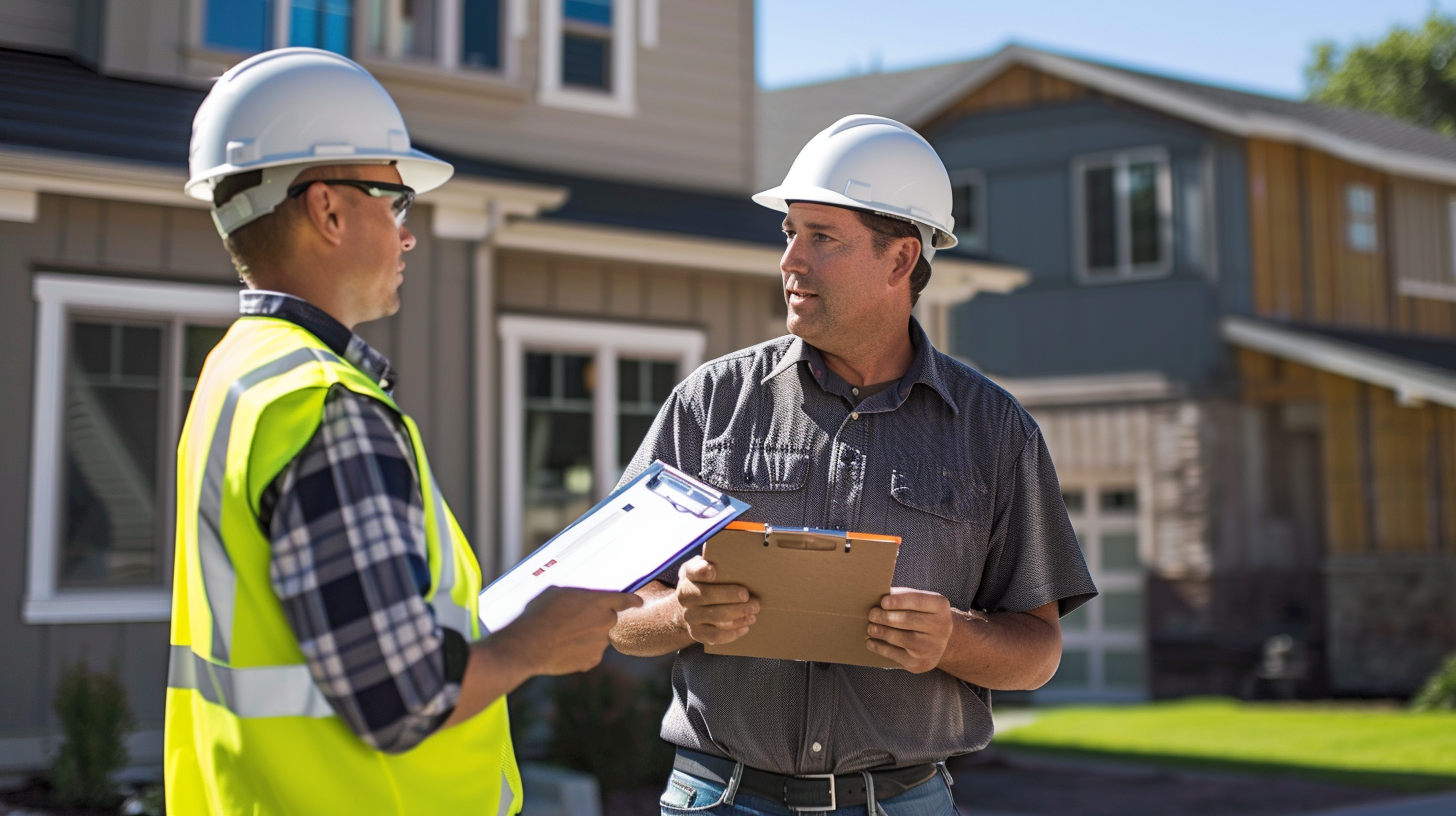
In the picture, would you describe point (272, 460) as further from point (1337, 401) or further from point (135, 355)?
point (1337, 401)

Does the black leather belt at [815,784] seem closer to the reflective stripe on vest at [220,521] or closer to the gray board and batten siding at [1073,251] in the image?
the reflective stripe on vest at [220,521]

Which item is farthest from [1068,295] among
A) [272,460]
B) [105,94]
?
[272,460]

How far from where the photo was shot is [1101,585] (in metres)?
18.5

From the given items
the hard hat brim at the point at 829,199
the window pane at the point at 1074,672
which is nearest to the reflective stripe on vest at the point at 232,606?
the hard hat brim at the point at 829,199

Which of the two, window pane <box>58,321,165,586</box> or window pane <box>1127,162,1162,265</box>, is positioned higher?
window pane <box>1127,162,1162,265</box>

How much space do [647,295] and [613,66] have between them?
2.05 metres

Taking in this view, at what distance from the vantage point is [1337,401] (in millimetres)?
17891

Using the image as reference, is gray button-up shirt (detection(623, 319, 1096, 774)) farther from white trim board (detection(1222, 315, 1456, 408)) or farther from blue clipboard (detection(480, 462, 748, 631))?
white trim board (detection(1222, 315, 1456, 408))

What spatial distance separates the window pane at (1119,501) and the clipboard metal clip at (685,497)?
56.0ft

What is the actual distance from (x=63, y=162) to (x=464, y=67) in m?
3.82

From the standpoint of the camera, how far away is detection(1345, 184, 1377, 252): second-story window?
63.3 ft

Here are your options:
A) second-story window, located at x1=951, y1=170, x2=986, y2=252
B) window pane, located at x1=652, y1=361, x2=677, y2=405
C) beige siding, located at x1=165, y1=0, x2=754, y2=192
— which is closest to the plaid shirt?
beige siding, located at x1=165, y1=0, x2=754, y2=192

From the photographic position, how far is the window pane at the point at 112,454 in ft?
26.2

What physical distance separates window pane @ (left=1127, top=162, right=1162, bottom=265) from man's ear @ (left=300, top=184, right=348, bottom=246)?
1764 centimetres
